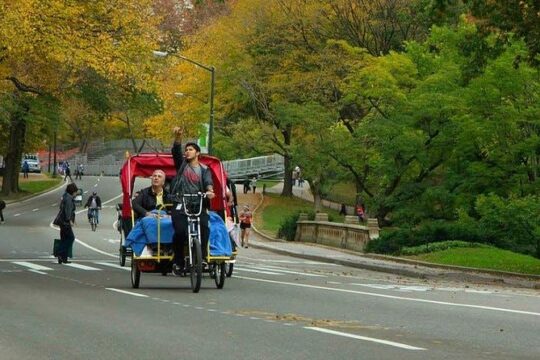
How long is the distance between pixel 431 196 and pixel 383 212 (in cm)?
760

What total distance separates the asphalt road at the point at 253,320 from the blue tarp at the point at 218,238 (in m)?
0.60

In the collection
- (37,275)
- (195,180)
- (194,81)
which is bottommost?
(37,275)

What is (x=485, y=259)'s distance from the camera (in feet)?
100

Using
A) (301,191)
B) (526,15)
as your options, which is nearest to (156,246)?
(526,15)

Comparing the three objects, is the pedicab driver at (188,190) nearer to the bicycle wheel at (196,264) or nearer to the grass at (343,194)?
the bicycle wheel at (196,264)

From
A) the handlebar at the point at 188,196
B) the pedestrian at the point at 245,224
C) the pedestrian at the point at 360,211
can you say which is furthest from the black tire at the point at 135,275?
the pedestrian at the point at 360,211

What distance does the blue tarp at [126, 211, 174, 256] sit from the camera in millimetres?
17141

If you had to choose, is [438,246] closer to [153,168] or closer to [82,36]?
[82,36]

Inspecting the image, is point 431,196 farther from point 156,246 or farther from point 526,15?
point 156,246

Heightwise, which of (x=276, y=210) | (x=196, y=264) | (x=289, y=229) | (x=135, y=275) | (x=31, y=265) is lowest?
(x=31, y=265)

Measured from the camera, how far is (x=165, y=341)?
35.7 feet

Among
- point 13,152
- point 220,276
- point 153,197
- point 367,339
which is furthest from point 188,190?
point 13,152

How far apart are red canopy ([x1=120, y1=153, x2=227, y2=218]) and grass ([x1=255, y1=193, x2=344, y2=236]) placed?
33.9 metres

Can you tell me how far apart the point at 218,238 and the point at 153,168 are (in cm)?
687
